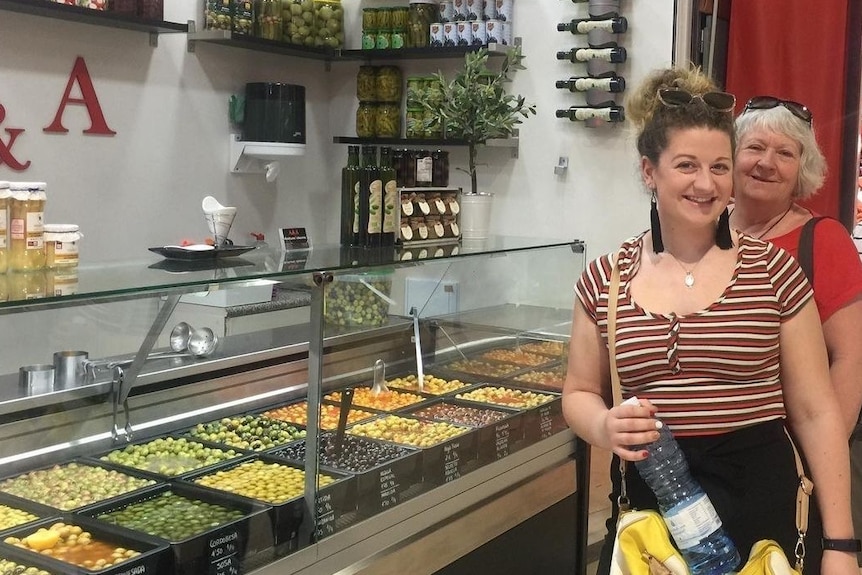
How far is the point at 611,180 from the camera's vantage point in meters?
4.73

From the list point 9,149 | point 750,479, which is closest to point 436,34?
point 9,149

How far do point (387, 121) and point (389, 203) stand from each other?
238 cm

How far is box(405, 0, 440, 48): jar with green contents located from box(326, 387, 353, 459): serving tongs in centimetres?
300

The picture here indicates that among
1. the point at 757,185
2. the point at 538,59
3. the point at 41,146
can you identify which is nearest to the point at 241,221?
the point at 41,146

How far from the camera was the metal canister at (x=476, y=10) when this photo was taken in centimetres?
483

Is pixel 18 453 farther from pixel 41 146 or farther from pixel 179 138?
pixel 179 138

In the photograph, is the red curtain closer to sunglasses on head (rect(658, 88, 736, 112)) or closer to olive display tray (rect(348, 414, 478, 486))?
olive display tray (rect(348, 414, 478, 486))

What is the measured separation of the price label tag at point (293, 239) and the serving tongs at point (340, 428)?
0.50 m

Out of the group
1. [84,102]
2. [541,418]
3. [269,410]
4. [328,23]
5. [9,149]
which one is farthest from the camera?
[328,23]

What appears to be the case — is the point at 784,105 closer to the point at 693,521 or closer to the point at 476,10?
the point at 693,521

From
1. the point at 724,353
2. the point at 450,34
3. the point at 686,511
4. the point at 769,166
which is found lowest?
the point at 686,511

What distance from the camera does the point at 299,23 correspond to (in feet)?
16.6

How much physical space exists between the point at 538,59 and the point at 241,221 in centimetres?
183

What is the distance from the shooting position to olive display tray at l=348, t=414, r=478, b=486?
2.48m
